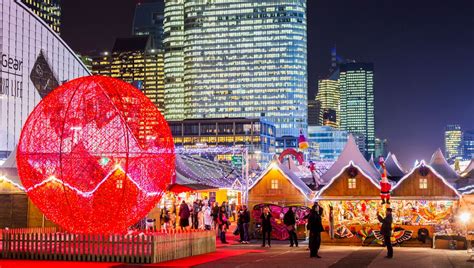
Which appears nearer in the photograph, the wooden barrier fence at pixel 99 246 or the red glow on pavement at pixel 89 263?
the red glow on pavement at pixel 89 263

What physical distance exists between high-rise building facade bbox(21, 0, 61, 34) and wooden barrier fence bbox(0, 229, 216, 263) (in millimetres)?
169487

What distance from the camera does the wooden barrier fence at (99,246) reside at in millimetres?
19062

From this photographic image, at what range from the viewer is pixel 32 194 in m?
20.0

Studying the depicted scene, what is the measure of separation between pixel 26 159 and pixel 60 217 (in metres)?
1.93

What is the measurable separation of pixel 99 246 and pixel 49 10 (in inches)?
7143

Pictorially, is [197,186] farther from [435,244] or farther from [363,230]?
[435,244]

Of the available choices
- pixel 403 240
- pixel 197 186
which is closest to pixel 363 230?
pixel 403 240

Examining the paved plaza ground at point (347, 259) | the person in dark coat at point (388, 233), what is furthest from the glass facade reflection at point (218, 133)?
the person in dark coat at point (388, 233)

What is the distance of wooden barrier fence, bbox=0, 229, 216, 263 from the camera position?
19062mm

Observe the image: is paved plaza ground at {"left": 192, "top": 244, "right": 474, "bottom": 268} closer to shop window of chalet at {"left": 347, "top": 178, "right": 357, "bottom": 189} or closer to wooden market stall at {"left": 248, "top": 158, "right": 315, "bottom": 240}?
shop window of chalet at {"left": 347, "top": 178, "right": 357, "bottom": 189}

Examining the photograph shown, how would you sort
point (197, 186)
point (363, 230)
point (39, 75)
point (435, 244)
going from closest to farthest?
point (435, 244) < point (363, 230) < point (197, 186) < point (39, 75)

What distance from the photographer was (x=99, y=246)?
1941cm

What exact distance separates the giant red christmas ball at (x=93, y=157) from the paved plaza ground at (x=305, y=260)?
1512 mm

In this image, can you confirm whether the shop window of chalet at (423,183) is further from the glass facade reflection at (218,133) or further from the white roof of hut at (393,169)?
the glass facade reflection at (218,133)
